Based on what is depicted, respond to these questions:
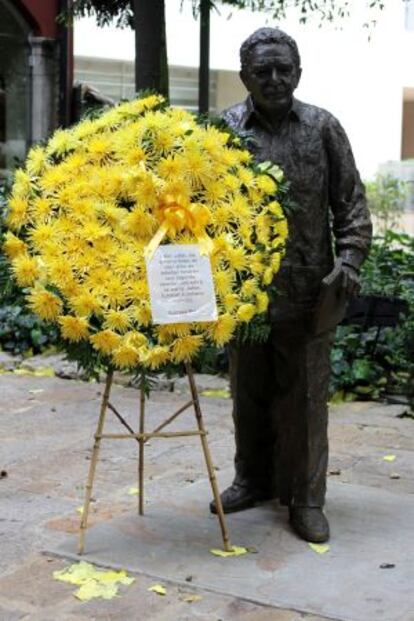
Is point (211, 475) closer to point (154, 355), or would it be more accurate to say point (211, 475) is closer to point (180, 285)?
point (154, 355)

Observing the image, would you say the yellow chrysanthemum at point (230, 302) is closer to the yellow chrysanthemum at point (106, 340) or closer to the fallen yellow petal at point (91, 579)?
the yellow chrysanthemum at point (106, 340)

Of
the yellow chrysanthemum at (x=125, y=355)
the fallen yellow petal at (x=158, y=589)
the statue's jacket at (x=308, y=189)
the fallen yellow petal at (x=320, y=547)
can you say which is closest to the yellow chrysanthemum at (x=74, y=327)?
the yellow chrysanthemum at (x=125, y=355)

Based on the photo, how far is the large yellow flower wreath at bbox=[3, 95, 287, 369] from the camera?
12.9 ft

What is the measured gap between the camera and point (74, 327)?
3924 mm

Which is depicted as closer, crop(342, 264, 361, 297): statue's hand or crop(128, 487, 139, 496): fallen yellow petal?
crop(342, 264, 361, 297): statue's hand

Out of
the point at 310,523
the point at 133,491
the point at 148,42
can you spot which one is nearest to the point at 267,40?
the point at 310,523

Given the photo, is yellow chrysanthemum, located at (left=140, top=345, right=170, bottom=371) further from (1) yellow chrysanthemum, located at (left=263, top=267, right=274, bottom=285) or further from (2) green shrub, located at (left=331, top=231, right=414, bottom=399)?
(2) green shrub, located at (left=331, top=231, right=414, bottom=399)

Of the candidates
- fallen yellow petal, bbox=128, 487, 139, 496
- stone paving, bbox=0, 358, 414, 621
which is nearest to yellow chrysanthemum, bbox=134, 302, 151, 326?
stone paving, bbox=0, 358, 414, 621

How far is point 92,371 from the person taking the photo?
4098 mm

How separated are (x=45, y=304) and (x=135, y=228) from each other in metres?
0.44

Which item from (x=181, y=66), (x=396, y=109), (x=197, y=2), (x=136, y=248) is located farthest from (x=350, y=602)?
(x=396, y=109)

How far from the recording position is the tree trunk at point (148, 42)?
755 cm

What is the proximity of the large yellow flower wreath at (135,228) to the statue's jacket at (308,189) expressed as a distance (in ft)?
0.82

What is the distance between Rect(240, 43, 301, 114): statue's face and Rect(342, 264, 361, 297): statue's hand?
0.71 m
